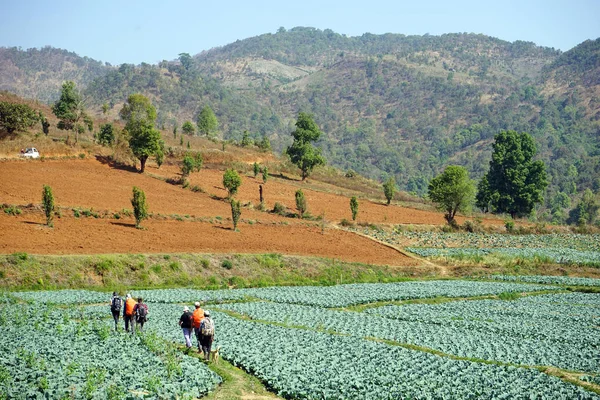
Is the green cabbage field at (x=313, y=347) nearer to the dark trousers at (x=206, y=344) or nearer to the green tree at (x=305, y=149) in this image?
Result: the dark trousers at (x=206, y=344)

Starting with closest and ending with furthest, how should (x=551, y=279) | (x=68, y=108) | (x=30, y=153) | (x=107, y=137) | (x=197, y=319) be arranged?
(x=197, y=319), (x=551, y=279), (x=30, y=153), (x=107, y=137), (x=68, y=108)

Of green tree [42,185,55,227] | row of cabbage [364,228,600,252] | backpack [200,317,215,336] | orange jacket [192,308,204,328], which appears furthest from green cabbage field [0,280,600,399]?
row of cabbage [364,228,600,252]

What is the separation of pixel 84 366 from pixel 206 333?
499 centimetres

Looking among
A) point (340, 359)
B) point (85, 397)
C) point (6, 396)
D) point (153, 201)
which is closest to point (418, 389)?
point (340, 359)

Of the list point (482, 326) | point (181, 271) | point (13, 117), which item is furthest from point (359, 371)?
point (13, 117)

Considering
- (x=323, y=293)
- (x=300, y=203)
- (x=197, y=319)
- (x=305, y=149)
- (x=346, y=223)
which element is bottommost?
(x=323, y=293)

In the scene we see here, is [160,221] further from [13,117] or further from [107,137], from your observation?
[107,137]

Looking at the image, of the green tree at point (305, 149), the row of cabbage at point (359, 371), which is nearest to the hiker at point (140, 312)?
the row of cabbage at point (359, 371)

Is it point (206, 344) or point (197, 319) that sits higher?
point (197, 319)

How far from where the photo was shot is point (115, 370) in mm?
20828

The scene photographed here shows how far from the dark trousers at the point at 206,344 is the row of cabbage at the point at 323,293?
44.4 ft

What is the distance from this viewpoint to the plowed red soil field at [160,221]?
170 feet

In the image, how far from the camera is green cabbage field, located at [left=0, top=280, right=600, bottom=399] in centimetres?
2059

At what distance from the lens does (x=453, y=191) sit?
91.8 metres
